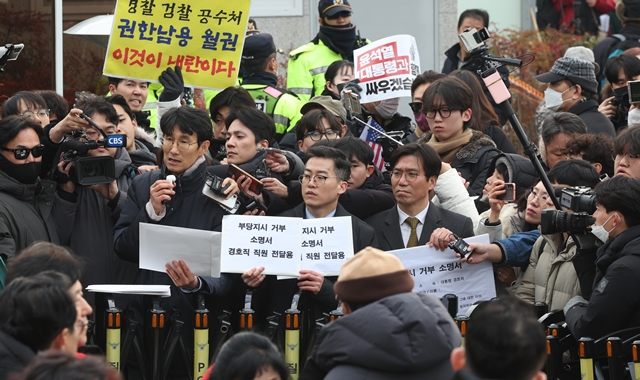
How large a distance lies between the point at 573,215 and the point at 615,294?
49 cm

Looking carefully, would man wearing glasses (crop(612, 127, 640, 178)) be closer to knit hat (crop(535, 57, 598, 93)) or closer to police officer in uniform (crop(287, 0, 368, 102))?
knit hat (crop(535, 57, 598, 93))

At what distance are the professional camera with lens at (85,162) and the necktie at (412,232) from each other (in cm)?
196

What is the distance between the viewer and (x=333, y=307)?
20.4 feet

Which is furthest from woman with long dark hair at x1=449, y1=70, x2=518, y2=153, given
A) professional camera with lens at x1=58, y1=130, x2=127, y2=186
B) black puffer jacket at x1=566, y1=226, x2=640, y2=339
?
professional camera with lens at x1=58, y1=130, x2=127, y2=186

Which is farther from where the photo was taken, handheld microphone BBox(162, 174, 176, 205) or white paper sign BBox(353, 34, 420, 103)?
white paper sign BBox(353, 34, 420, 103)

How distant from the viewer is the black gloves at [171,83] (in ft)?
25.7

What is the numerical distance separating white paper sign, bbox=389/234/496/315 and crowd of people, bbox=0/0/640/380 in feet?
0.34

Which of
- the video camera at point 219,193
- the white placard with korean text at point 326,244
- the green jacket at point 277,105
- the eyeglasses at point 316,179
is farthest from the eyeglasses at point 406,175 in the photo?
the green jacket at point 277,105

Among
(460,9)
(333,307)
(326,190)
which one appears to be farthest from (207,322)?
(460,9)

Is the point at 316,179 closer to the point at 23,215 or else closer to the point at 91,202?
the point at 91,202

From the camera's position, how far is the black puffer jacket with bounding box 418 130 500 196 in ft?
24.6

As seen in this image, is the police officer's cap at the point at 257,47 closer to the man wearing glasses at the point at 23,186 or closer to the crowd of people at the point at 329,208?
the crowd of people at the point at 329,208

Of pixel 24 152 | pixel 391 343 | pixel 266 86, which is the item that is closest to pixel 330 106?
pixel 266 86

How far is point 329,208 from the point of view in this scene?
6.59 m
